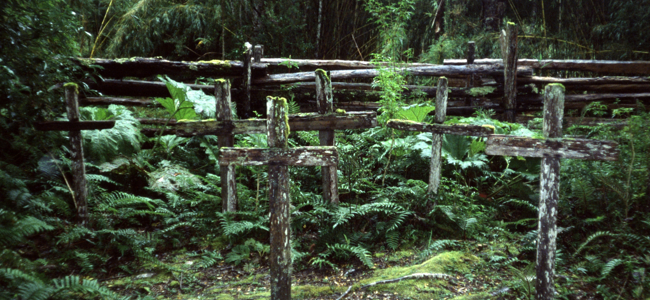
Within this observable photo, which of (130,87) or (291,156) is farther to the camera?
(130,87)

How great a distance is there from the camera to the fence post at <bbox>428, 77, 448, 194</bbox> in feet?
13.8

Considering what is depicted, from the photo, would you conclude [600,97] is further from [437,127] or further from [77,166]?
[77,166]

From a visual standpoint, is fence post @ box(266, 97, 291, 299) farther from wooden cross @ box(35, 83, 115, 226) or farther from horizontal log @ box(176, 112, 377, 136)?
wooden cross @ box(35, 83, 115, 226)

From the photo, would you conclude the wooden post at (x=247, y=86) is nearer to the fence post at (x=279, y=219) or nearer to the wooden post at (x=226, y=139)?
the wooden post at (x=226, y=139)

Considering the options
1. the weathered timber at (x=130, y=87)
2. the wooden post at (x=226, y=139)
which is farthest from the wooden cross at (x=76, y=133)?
the weathered timber at (x=130, y=87)

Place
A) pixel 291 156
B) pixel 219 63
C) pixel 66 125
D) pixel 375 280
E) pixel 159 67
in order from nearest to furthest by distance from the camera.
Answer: pixel 291 156, pixel 375 280, pixel 66 125, pixel 159 67, pixel 219 63

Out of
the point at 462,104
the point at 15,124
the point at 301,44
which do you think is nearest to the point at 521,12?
the point at 462,104

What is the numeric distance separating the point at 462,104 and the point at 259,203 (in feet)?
17.5

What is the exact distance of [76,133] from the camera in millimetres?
4125

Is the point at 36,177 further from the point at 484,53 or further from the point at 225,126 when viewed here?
the point at 484,53

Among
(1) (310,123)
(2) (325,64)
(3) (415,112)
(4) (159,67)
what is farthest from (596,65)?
(4) (159,67)

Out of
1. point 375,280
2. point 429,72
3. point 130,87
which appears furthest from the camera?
point 429,72

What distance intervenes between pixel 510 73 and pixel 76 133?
257 inches

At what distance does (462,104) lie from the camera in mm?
8195
